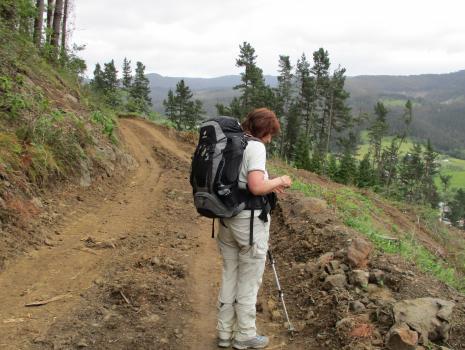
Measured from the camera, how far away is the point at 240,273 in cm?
441

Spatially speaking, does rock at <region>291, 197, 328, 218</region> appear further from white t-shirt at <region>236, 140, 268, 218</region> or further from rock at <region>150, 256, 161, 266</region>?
white t-shirt at <region>236, 140, 268, 218</region>

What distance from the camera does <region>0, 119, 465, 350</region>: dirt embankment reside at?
4574mm

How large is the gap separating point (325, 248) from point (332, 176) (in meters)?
43.2

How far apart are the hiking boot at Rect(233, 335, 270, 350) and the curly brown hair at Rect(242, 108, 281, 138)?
2.01 metres

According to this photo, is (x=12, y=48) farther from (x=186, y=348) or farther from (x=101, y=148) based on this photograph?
(x=186, y=348)

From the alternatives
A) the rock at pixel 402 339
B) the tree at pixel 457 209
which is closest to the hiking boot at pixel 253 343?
the rock at pixel 402 339

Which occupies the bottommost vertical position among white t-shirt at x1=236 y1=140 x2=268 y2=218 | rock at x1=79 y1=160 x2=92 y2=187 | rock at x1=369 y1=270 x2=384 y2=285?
rock at x1=369 y1=270 x2=384 y2=285

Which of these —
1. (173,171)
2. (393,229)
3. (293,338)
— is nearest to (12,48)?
(173,171)

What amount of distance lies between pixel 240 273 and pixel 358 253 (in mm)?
2332

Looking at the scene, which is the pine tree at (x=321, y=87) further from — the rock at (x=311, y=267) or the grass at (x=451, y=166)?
the grass at (x=451, y=166)

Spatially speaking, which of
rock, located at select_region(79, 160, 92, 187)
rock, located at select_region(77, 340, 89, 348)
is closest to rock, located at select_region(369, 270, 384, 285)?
rock, located at select_region(77, 340, 89, 348)

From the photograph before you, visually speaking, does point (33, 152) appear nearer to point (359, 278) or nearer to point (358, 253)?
point (358, 253)

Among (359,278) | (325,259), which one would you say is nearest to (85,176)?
(325,259)

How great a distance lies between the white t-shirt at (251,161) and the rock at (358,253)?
2445 mm
